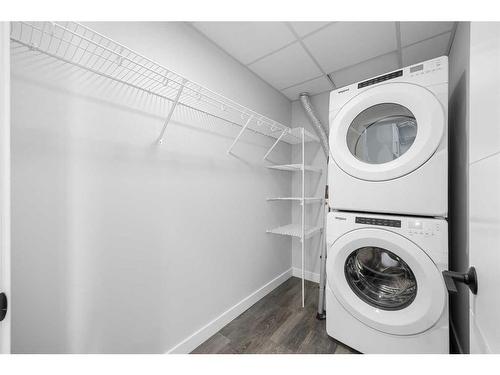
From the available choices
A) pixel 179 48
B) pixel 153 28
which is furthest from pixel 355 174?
pixel 153 28

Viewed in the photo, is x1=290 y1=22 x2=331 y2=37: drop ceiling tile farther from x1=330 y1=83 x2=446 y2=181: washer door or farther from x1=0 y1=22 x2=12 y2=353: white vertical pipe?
x1=0 y1=22 x2=12 y2=353: white vertical pipe

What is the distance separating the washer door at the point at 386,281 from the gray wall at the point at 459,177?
23 cm

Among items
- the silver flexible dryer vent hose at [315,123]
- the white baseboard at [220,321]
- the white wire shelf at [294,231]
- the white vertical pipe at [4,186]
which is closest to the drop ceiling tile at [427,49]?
the silver flexible dryer vent hose at [315,123]

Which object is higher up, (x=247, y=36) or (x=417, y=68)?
(x=247, y=36)

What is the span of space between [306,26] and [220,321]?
223cm

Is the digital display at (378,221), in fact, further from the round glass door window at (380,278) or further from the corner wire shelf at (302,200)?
the corner wire shelf at (302,200)

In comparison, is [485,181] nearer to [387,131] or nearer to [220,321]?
[387,131]

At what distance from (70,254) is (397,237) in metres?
1.63

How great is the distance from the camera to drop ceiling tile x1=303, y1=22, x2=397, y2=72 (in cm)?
139

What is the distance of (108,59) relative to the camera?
85cm

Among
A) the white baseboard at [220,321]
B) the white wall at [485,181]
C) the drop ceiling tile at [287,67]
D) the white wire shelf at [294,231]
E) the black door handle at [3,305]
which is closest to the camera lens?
the white wall at [485,181]

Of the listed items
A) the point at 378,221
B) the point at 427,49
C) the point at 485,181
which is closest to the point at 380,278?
the point at 378,221

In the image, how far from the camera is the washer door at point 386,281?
1.08 meters

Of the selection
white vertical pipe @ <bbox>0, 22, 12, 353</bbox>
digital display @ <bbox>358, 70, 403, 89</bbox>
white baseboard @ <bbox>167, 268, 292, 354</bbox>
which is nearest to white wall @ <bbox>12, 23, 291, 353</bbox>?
white baseboard @ <bbox>167, 268, 292, 354</bbox>
